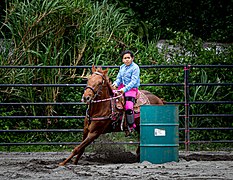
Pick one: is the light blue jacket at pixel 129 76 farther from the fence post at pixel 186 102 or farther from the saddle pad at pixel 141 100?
the fence post at pixel 186 102

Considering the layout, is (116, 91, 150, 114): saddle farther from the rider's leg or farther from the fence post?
the fence post

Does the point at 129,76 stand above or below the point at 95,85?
above

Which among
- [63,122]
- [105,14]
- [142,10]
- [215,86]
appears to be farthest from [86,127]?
[142,10]

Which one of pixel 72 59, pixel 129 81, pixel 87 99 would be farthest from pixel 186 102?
pixel 87 99

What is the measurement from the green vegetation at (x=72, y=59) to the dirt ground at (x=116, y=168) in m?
1.83

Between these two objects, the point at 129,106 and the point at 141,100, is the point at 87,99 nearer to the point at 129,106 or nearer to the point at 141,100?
the point at 129,106

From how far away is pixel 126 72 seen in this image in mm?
10969

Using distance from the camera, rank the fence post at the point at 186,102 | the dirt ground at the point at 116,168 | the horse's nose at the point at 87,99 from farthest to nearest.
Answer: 1. the fence post at the point at 186,102
2. the horse's nose at the point at 87,99
3. the dirt ground at the point at 116,168

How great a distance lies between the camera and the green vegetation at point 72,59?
13.7 metres

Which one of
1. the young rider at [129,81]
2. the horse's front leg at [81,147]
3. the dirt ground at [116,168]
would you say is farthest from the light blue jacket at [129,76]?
the dirt ground at [116,168]

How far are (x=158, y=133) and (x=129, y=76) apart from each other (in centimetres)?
116

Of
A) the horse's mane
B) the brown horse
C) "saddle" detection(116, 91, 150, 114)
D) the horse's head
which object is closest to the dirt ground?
the brown horse

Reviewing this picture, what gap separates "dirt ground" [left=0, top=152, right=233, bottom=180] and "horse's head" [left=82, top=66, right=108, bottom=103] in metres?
1.11

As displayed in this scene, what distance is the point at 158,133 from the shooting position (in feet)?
34.4
